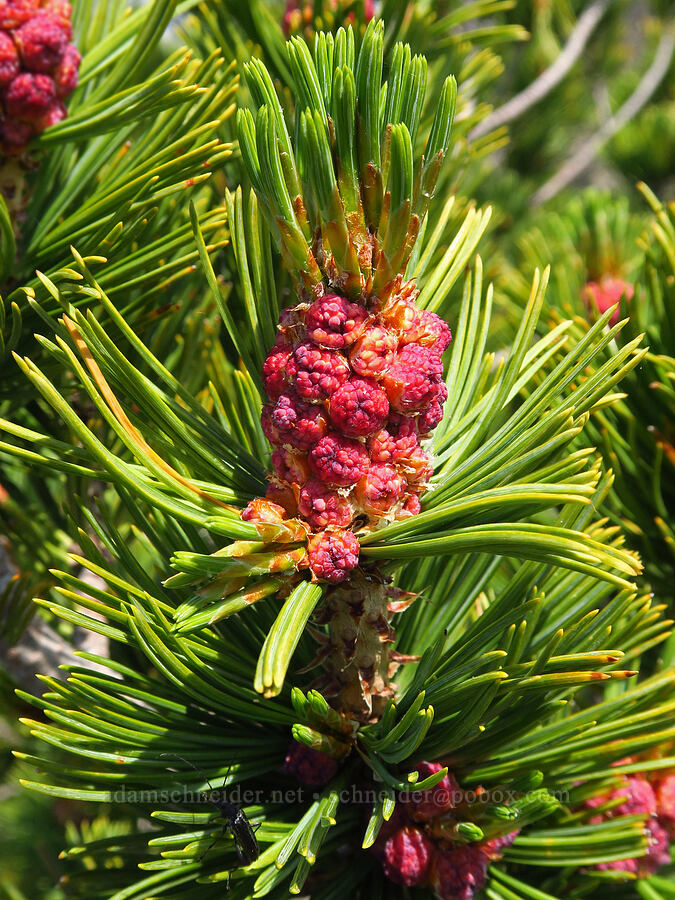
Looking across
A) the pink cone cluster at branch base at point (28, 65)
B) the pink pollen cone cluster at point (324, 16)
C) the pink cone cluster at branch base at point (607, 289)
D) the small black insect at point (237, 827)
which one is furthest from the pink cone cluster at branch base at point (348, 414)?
the pink cone cluster at branch base at point (607, 289)

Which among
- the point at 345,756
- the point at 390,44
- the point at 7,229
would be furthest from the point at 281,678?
the point at 390,44

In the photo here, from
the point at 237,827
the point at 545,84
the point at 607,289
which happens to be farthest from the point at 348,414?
the point at 545,84

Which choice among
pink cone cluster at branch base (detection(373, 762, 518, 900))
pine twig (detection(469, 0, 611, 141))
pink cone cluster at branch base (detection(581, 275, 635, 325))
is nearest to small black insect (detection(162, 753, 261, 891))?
pink cone cluster at branch base (detection(373, 762, 518, 900))

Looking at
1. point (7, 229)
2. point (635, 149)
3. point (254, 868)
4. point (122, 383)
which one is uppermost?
point (635, 149)

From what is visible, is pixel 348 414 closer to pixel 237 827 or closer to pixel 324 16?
pixel 237 827

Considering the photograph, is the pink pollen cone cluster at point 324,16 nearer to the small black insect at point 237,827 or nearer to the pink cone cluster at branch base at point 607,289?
the pink cone cluster at branch base at point 607,289

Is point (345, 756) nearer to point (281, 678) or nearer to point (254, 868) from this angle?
point (254, 868)
